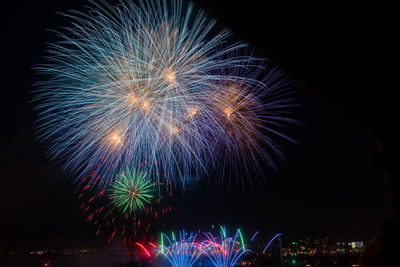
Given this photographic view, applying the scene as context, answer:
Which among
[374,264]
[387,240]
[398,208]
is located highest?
[398,208]

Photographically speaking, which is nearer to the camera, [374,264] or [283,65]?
[283,65]

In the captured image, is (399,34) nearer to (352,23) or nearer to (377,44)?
(377,44)

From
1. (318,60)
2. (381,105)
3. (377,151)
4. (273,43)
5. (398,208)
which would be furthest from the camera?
(377,151)

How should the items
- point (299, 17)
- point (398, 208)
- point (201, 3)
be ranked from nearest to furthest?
point (201, 3)
point (299, 17)
point (398, 208)

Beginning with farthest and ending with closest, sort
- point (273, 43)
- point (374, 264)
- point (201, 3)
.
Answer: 1. point (374, 264)
2. point (273, 43)
3. point (201, 3)

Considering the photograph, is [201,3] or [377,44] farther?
[377,44]

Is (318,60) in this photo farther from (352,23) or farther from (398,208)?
(398,208)

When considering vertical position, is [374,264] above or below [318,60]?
below

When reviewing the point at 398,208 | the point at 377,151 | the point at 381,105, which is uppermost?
the point at 381,105

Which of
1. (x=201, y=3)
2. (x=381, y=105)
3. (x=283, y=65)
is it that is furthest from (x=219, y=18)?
(x=381, y=105)

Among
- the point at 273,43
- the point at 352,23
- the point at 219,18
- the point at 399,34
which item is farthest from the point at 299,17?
the point at 399,34
